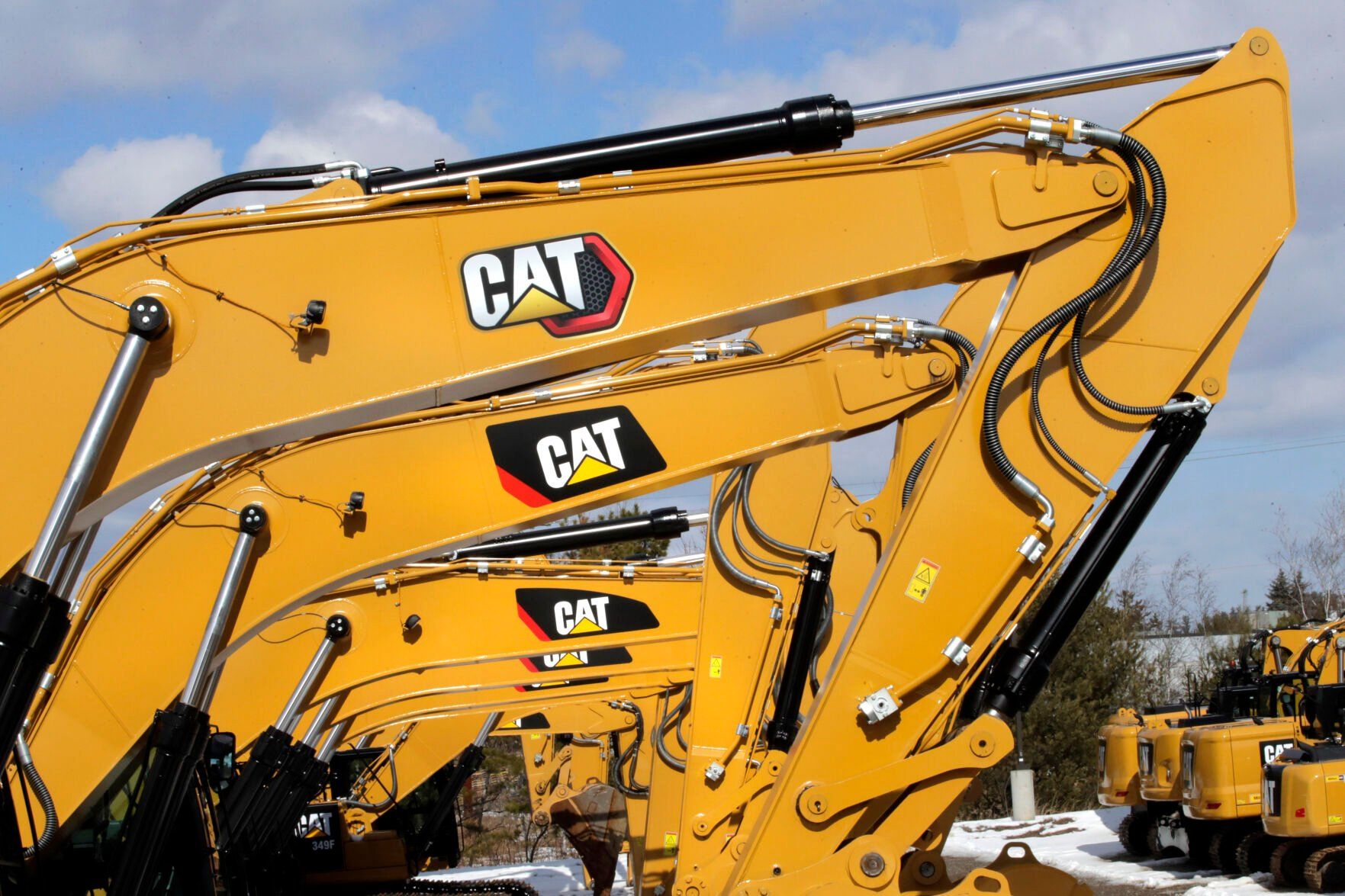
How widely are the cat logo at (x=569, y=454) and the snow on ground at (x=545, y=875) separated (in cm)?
1700

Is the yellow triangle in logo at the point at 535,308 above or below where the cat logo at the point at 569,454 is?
above

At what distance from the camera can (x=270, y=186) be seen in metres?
5.62

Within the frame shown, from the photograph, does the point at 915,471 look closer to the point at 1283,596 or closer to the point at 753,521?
the point at 753,521

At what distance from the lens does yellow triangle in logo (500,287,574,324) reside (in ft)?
17.1

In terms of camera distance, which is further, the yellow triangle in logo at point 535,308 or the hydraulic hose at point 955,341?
the hydraulic hose at point 955,341

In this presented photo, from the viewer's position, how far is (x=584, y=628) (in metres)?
12.7

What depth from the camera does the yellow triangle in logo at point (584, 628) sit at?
1259 cm

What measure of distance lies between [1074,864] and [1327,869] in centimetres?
556

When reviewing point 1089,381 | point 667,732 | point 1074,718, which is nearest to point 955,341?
point 1089,381

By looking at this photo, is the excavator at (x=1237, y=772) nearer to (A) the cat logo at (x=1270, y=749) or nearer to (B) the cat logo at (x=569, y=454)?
(A) the cat logo at (x=1270, y=749)

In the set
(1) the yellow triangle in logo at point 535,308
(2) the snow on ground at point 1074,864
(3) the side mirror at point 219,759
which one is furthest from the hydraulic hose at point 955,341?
(2) the snow on ground at point 1074,864

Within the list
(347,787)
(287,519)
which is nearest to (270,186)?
(287,519)

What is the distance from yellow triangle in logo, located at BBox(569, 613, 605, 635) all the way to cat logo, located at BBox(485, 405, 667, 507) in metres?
5.80

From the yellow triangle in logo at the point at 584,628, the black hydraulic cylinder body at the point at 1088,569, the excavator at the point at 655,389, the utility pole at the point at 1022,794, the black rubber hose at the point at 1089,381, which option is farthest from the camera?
the utility pole at the point at 1022,794
